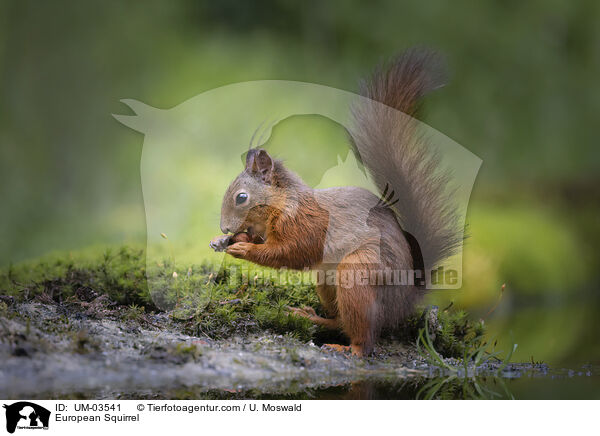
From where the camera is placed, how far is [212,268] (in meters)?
1.80

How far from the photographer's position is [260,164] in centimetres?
152

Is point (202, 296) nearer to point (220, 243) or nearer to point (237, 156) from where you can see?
point (220, 243)

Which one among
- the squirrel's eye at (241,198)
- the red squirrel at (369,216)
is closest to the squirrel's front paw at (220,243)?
the red squirrel at (369,216)

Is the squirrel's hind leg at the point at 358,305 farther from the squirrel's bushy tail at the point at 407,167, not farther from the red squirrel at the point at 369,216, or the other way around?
the squirrel's bushy tail at the point at 407,167

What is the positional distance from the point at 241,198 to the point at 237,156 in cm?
44

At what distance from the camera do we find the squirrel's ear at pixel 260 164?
1517mm

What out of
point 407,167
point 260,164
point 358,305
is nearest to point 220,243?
point 260,164

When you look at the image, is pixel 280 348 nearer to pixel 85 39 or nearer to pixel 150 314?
pixel 150 314

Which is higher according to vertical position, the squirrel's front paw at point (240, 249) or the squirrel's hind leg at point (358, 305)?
the squirrel's front paw at point (240, 249)
